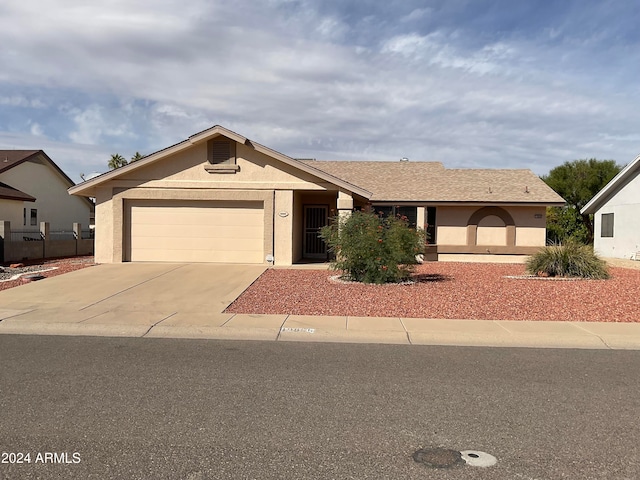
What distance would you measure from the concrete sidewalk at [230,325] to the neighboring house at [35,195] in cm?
1807

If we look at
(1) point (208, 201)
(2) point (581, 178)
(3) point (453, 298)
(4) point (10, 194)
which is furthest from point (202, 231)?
(2) point (581, 178)

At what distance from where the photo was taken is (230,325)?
31.7 feet

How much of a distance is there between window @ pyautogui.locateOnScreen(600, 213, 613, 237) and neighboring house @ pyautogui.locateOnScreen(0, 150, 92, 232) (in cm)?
2805

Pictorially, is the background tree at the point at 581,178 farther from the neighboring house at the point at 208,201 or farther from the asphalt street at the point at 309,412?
the asphalt street at the point at 309,412

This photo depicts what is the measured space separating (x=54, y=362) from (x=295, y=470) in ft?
14.9

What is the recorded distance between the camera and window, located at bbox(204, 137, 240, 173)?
19.3 m

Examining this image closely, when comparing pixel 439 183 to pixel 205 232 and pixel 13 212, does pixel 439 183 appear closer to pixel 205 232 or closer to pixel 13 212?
pixel 205 232

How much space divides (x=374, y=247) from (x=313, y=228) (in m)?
8.55

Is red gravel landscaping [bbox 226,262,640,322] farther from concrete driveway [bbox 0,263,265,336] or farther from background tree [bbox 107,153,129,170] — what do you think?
background tree [bbox 107,153,129,170]

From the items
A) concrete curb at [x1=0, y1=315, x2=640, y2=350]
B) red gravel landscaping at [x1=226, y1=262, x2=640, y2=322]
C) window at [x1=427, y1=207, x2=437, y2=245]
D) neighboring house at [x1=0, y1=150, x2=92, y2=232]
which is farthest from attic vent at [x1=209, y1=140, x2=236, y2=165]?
neighboring house at [x1=0, y1=150, x2=92, y2=232]

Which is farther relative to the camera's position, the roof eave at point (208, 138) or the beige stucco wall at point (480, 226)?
the beige stucco wall at point (480, 226)

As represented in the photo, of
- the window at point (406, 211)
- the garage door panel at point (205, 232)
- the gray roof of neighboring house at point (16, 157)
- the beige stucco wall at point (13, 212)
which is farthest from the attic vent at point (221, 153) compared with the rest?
the gray roof of neighboring house at point (16, 157)

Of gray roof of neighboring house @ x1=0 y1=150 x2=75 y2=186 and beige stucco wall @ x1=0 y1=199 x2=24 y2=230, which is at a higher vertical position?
gray roof of neighboring house @ x1=0 y1=150 x2=75 y2=186

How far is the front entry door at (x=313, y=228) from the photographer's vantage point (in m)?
22.8
